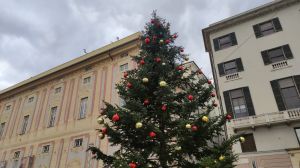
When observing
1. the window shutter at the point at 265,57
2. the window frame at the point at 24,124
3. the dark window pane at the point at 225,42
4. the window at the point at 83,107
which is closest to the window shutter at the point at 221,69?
the dark window pane at the point at 225,42

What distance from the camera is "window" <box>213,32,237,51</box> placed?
1839 cm

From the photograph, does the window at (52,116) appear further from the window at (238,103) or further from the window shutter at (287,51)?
the window shutter at (287,51)

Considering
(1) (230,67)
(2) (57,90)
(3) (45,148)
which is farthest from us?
(2) (57,90)

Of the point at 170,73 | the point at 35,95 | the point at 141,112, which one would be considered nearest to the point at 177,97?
the point at 170,73

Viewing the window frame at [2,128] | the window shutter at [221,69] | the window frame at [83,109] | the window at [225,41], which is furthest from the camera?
the window frame at [2,128]

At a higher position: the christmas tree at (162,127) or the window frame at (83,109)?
the window frame at (83,109)

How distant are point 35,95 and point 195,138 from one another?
22.1 metres

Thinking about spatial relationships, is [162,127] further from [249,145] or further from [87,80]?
[87,80]

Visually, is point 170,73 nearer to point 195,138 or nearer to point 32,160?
point 195,138

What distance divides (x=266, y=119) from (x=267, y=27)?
770 centimetres

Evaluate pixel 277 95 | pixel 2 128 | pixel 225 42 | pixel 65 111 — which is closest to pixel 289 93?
pixel 277 95

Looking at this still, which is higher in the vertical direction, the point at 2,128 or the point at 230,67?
the point at 230,67

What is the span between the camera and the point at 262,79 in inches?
616

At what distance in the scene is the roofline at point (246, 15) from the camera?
1757cm
